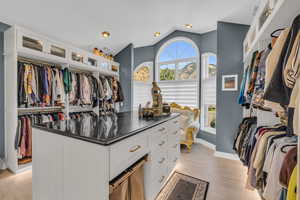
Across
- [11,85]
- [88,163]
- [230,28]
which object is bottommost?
[88,163]

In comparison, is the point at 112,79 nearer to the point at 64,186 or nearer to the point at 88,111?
the point at 88,111

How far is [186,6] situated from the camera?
2.72m

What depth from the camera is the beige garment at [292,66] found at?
740 millimetres

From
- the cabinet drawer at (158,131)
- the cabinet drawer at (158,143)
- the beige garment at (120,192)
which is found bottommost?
the beige garment at (120,192)

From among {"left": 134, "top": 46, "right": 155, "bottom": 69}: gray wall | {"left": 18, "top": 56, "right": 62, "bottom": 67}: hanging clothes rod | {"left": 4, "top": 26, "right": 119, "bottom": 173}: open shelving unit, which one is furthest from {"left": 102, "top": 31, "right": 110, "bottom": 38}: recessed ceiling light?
{"left": 134, "top": 46, "right": 155, "bottom": 69}: gray wall

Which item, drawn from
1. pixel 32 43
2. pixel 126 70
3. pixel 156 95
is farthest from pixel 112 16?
pixel 156 95

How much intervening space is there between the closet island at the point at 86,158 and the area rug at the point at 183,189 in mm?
347

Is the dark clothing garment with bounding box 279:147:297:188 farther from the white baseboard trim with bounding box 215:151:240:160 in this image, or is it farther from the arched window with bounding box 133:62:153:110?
the arched window with bounding box 133:62:153:110

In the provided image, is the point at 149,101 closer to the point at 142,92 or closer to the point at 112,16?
the point at 112,16

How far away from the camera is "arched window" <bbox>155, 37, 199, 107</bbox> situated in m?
3.94

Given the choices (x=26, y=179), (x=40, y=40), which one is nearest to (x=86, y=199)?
(x=26, y=179)

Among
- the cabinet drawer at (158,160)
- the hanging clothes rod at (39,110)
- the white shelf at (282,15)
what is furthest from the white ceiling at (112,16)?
the cabinet drawer at (158,160)

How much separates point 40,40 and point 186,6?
8.90ft

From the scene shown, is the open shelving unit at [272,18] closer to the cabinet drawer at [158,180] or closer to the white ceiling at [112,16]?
the white ceiling at [112,16]
